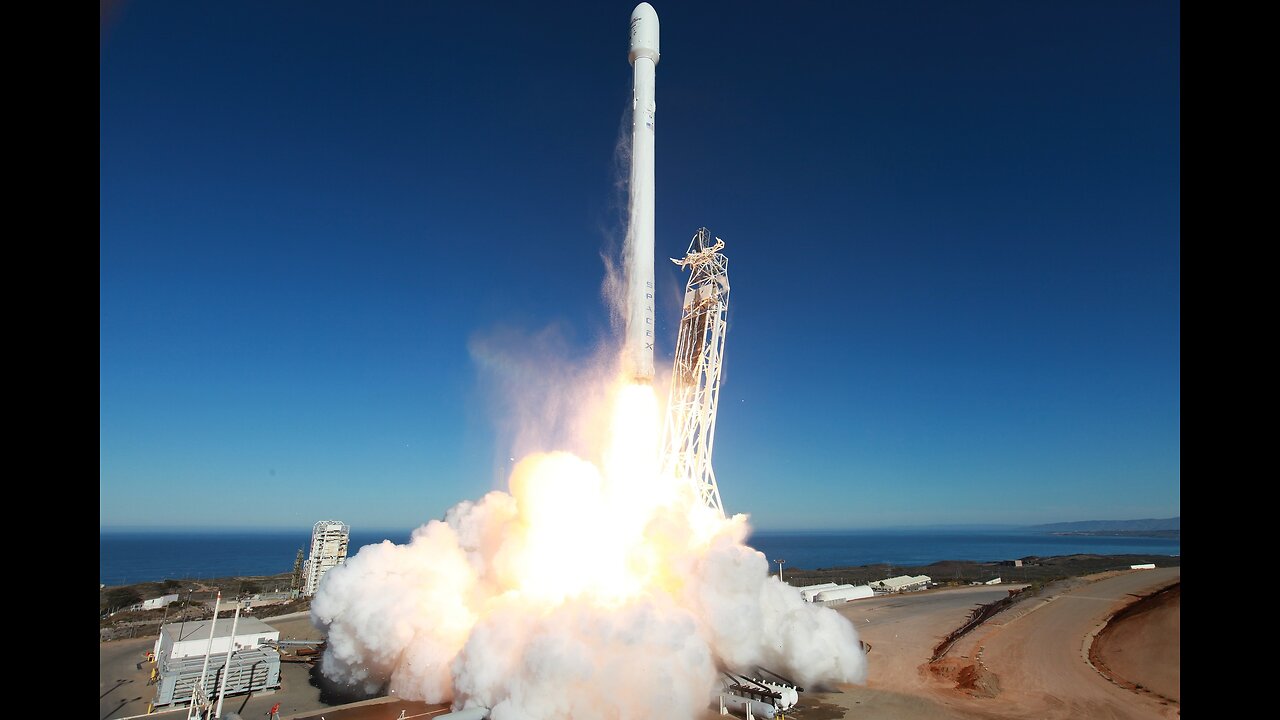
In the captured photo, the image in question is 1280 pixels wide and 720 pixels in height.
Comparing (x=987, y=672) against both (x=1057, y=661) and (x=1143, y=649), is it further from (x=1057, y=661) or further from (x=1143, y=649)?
(x=1143, y=649)

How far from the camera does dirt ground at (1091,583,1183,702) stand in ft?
80.0

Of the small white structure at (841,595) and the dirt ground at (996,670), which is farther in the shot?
the small white structure at (841,595)

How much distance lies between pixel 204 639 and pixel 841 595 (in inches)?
1359

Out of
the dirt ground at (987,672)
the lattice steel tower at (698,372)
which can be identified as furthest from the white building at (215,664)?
the lattice steel tower at (698,372)

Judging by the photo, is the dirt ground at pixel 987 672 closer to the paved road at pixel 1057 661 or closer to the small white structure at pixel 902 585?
the paved road at pixel 1057 661

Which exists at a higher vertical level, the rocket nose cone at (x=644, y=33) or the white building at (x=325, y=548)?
the rocket nose cone at (x=644, y=33)

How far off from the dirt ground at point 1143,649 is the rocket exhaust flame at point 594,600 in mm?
9872

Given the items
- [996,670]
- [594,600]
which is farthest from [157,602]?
[996,670]

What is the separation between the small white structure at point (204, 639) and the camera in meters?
24.5

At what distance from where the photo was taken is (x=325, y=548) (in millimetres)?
50812
